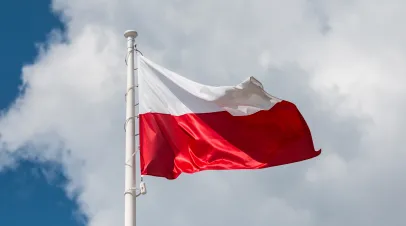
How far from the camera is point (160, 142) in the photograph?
17.5m

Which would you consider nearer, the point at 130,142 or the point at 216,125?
the point at 130,142

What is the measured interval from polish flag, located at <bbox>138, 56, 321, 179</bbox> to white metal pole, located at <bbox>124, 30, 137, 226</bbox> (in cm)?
32

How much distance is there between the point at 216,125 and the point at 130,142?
270 centimetres

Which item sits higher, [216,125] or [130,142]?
[216,125]

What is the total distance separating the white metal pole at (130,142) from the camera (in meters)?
16.2

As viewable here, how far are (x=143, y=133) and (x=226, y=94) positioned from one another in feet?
8.28

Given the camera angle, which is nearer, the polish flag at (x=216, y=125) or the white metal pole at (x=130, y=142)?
the white metal pole at (x=130, y=142)

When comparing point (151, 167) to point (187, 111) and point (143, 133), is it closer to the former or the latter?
point (143, 133)

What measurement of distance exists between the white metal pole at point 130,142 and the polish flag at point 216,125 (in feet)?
1.03

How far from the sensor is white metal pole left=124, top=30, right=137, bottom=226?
16172 mm

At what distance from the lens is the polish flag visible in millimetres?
17828

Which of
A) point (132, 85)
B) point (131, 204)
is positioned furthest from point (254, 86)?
point (131, 204)

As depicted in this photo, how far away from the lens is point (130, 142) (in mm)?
17000

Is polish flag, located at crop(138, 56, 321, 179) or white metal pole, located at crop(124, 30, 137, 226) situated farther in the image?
polish flag, located at crop(138, 56, 321, 179)
